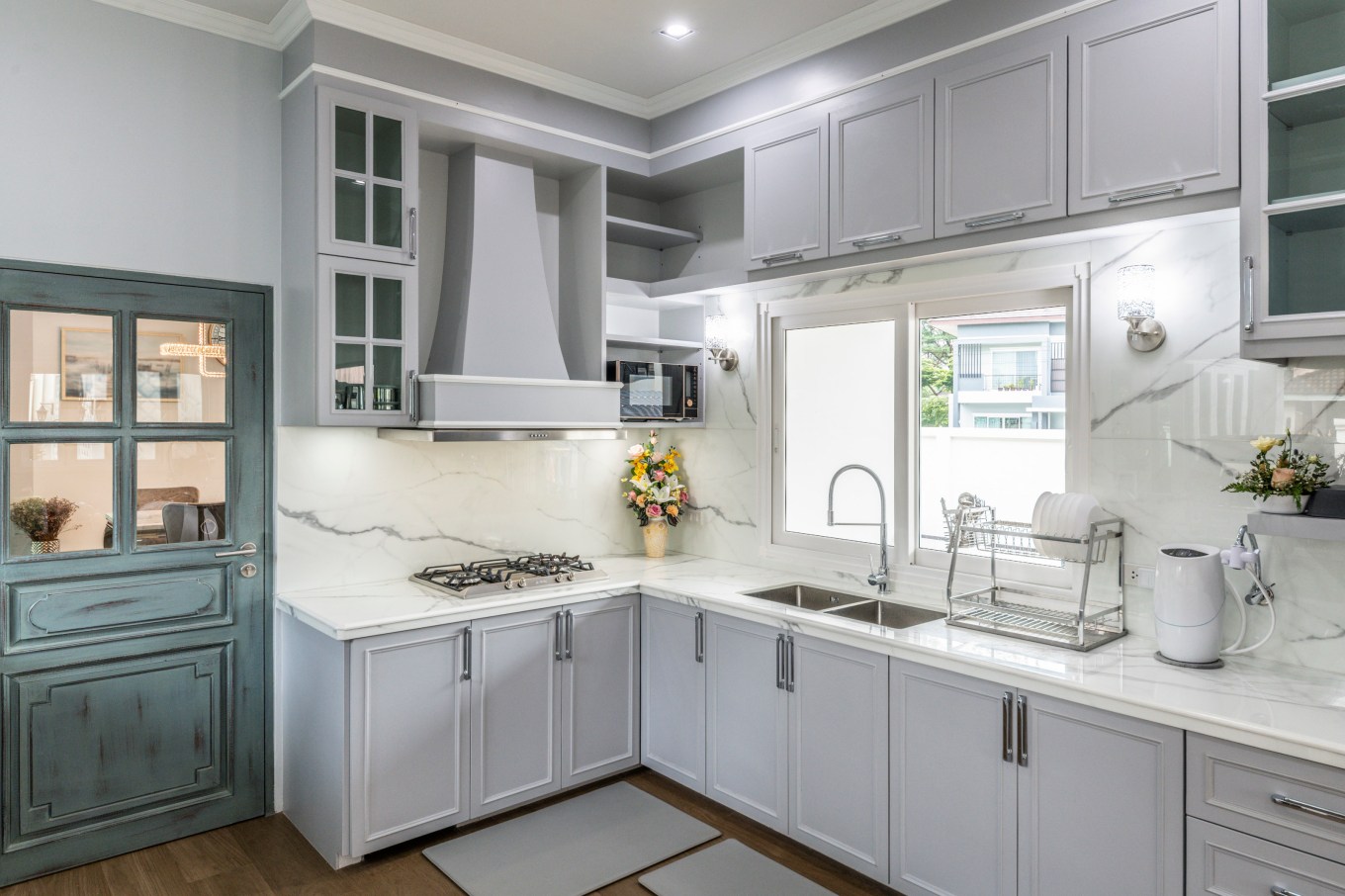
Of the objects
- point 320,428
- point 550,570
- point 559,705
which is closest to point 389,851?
point 559,705

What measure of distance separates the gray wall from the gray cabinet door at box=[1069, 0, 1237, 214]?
2.88 m

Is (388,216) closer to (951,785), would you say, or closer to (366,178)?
(366,178)

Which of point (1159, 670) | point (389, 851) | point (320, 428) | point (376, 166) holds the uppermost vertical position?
point (376, 166)

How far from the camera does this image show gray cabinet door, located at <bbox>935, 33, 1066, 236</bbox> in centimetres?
253

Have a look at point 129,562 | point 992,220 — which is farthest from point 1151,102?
point 129,562

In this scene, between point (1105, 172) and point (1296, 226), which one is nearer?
point (1296, 226)

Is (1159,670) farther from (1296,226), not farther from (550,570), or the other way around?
(550,570)

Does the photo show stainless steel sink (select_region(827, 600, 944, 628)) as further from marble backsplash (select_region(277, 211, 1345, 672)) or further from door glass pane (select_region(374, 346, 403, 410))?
door glass pane (select_region(374, 346, 403, 410))

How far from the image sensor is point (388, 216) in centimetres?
312

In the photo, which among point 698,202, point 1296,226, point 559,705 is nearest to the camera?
point 1296,226

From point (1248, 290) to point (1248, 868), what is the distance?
55.1 inches

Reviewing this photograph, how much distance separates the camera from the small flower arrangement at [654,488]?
4082 mm

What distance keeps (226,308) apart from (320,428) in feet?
1.82

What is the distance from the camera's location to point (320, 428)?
10.8 feet
